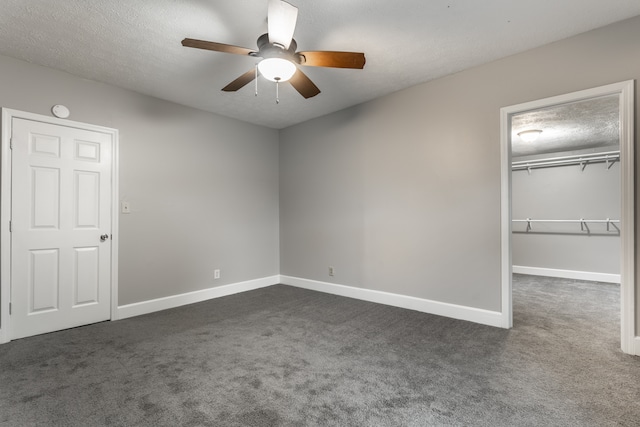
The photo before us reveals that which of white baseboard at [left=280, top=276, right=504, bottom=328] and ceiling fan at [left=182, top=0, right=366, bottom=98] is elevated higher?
ceiling fan at [left=182, top=0, right=366, bottom=98]

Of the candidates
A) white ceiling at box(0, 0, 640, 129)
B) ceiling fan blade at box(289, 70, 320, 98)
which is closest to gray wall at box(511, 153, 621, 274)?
white ceiling at box(0, 0, 640, 129)

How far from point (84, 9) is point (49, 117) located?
1.38 meters

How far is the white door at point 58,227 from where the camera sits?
2.89 m

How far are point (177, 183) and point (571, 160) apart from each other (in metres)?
6.60

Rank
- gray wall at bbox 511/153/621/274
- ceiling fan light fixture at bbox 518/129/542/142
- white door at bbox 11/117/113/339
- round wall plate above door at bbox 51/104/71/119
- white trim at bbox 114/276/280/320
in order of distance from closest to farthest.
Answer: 1. white door at bbox 11/117/113/339
2. round wall plate above door at bbox 51/104/71/119
3. white trim at bbox 114/276/280/320
4. ceiling fan light fixture at bbox 518/129/542/142
5. gray wall at bbox 511/153/621/274

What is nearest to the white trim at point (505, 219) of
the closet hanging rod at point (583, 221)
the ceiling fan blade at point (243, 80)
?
the ceiling fan blade at point (243, 80)

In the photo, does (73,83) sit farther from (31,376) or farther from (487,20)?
(487,20)

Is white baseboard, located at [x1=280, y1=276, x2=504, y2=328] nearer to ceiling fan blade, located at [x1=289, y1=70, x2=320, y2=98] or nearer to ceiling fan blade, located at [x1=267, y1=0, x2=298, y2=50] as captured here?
ceiling fan blade, located at [x1=289, y1=70, x2=320, y2=98]

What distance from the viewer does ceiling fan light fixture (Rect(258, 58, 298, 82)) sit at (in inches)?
86.2

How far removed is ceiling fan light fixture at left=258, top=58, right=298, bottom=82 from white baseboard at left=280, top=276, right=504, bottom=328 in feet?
9.04

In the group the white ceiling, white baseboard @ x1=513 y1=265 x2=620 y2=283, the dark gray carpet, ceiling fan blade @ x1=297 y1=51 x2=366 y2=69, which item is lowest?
the dark gray carpet

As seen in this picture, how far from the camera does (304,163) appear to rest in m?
4.86

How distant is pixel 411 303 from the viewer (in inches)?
143

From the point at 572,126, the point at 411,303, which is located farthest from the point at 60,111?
the point at 572,126
